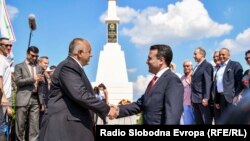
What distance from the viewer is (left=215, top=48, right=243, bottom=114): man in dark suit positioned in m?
9.10

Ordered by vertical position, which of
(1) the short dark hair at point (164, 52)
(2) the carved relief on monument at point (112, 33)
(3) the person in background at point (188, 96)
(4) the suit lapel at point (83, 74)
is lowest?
(3) the person in background at point (188, 96)

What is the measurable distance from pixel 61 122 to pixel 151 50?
3.94ft

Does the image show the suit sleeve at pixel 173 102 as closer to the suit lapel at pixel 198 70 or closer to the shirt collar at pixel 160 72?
the shirt collar at pixel 160 72

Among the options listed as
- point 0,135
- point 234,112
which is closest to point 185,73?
point 0,135

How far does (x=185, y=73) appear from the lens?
9.91 m

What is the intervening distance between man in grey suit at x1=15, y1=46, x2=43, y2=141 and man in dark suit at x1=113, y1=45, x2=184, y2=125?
435cm

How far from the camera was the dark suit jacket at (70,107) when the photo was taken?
181 inches

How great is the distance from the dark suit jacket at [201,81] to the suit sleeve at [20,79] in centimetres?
335

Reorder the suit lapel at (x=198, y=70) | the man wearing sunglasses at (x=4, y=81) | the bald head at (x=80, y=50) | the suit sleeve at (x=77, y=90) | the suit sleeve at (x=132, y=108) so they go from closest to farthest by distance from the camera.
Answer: the suit sleeve at (x=77, y=90) → the bald head at (x=80, y=50) → the suit sleeve at (x=132, y=108) → the man wearing sunglasses at (x=4, y=81) → the suit lapel at (x=198, y=70)

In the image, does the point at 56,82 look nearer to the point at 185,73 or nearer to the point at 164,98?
the point at 164,98

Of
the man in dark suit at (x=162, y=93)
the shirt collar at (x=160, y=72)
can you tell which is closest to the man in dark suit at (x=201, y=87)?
the man in dark suit at (x=162, y=93)

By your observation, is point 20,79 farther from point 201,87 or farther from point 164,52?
point 164,52

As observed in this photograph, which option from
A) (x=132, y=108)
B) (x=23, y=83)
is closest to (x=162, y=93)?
(x=132, y=108)

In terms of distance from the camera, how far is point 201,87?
9.50m
